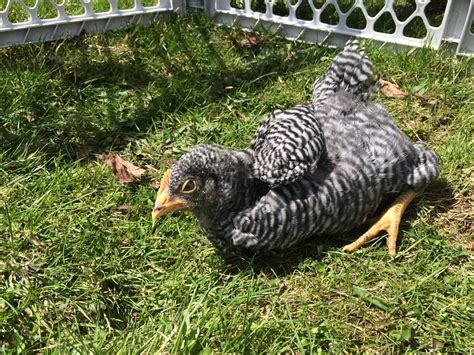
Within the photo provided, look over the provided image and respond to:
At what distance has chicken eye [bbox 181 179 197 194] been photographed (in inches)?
96.1

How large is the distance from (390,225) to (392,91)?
4.75ft

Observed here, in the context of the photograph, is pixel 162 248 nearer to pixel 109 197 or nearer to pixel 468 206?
pixel 109 197

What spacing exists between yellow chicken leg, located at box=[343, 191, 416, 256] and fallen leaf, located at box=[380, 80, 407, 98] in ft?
3.88

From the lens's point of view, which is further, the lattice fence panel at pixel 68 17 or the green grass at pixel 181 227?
the lattice fence panel at pixel 68 17

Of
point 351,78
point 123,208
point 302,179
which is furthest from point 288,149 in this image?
point 123,208

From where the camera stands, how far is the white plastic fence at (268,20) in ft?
13.6

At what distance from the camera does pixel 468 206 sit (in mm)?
3162

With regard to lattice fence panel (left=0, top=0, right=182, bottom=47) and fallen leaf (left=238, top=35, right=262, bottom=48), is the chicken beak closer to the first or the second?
fallen leaf (left=238, top=35, right=262, bottom=48)

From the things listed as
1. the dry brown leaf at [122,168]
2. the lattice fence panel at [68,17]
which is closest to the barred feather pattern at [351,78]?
the dry brown leaf at [122,168]

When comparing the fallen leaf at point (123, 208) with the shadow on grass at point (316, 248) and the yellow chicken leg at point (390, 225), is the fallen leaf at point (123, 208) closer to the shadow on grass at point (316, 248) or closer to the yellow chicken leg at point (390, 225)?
the shadow on grass at point (316, 248)

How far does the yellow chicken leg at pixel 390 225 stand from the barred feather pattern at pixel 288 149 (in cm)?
52

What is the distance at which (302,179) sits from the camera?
8.89 feet

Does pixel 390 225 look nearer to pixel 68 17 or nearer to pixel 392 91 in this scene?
pixel 392 91

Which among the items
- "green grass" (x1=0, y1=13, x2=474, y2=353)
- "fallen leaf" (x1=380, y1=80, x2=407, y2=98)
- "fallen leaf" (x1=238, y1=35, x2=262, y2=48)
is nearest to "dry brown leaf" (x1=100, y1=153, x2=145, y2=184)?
"green grass" (x1=0, y1=13, x2=474, y2=353)
